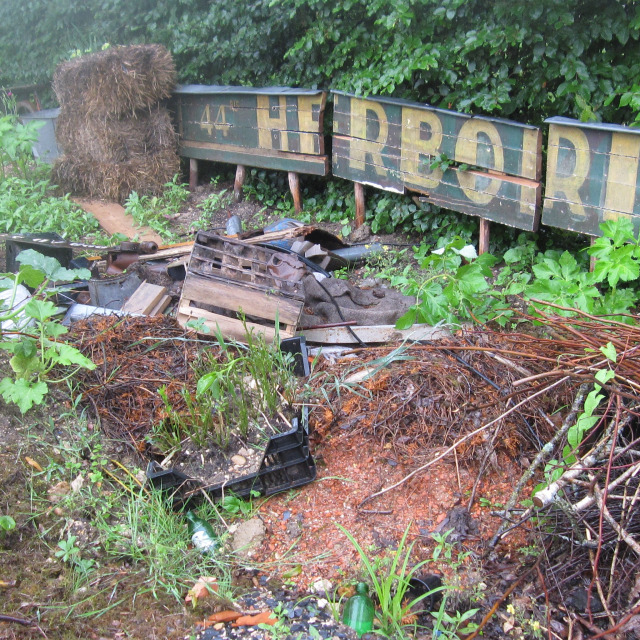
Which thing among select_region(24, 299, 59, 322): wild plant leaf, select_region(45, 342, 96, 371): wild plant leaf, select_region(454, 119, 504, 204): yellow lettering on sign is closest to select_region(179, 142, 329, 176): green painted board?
select_region(454, 119, 504, 204): yellow lettering on sign

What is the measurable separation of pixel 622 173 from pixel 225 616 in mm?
3949

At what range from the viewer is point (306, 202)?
726cm

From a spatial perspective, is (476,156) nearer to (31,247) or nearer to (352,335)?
(352,335)

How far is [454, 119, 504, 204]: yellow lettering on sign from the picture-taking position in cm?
515

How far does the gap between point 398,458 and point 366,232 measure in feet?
12.1

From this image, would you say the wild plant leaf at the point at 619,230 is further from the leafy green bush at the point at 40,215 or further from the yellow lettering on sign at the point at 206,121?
the yellow lettering on sign at the point at 206,121

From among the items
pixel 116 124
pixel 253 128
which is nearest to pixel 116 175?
pixel 116 124

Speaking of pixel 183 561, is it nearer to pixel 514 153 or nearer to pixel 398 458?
pixel 398 458

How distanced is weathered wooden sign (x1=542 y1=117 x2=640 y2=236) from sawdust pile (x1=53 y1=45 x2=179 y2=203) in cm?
490

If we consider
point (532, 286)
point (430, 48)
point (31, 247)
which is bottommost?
point (31, 247)

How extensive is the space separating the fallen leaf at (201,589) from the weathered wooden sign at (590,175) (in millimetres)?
3750

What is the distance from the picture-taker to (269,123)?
7.04 m

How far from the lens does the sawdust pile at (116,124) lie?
7398 mm

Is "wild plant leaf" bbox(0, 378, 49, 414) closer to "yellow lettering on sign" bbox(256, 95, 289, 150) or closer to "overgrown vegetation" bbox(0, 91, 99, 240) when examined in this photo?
"overgrown vegetation" bbox(0, 91, 99, 240)
